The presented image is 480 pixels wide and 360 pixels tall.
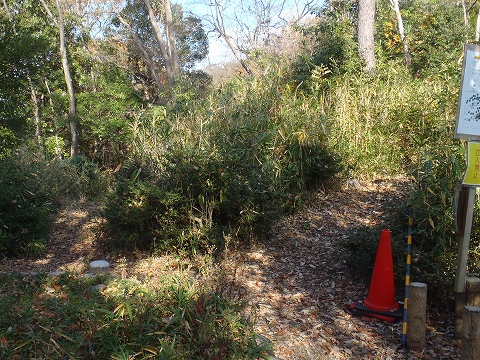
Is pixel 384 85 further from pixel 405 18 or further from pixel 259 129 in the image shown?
pixel 405 18

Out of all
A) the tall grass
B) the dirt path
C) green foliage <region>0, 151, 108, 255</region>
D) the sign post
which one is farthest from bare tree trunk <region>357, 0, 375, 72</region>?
the sign post

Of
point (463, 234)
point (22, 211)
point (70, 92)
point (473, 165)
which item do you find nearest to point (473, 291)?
point (463, 234)

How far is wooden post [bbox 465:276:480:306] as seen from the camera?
402cm

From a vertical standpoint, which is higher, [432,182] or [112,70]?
[112,70]

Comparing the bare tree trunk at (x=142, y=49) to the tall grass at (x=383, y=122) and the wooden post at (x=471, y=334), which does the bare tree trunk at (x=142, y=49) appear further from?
the wooden post at (x=471, y=334)

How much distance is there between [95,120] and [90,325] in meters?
16.6

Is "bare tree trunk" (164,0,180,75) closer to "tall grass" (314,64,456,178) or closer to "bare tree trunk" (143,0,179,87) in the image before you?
"bare tree trunk" (143,0,179,87)

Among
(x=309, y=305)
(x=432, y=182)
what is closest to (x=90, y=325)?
(x=309, y=305)

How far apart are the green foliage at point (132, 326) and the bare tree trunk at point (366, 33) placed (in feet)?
26.4

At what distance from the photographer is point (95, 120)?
19250mm

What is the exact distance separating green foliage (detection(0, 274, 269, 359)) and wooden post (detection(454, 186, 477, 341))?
5.62 ft

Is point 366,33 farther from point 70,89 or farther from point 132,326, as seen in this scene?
point 70,89

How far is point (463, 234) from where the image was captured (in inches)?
155

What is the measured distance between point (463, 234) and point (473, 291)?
0.49 metres
